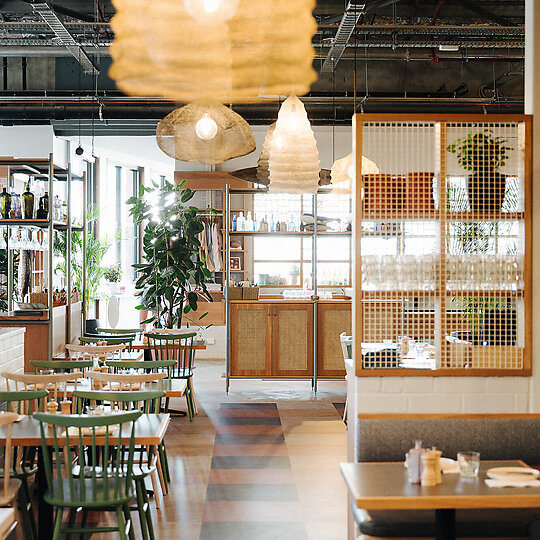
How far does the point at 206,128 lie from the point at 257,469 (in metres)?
2.93

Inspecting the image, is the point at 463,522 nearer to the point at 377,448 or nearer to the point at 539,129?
the point at 377,448

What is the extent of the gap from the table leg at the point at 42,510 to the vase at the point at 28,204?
4073 millimetres

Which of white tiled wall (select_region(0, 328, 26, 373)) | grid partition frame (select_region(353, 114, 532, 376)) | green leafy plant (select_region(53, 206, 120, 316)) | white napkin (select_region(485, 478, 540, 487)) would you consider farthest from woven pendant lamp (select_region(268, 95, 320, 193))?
green leafy plant (select_region(53, 206, 120, 316))

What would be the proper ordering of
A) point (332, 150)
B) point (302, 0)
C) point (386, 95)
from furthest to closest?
1. point (332, 150)
2. point (386, 95)
3. point (302, 0)

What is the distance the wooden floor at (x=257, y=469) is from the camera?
471 centimetres

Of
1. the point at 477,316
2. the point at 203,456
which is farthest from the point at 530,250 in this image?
the point at 203,456

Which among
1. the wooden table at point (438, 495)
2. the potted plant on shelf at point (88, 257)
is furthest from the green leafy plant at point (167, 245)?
the wooden table at point (438, 495)

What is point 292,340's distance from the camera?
9336mm

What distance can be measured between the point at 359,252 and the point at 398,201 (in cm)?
38

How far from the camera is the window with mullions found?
12625 mm

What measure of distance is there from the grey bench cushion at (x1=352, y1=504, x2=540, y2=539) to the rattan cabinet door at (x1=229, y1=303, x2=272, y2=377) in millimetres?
5624

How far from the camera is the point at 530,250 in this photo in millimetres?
4141

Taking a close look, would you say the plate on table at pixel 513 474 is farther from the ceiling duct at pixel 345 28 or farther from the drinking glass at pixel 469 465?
the ceiling duct at pixel 345 28

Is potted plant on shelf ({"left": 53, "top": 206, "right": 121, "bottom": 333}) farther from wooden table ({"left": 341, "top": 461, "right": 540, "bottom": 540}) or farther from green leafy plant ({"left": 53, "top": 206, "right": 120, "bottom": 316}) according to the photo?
wooden table ({"left": 341, "top": 461, "right": 540, "bottom": 540})
